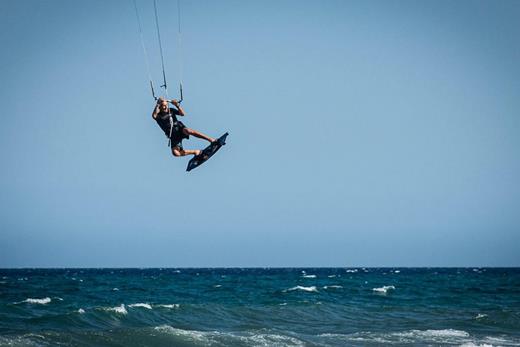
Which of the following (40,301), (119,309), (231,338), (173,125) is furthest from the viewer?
(40,301)

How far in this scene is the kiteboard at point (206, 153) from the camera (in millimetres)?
15805

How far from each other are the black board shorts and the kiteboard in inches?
24.4

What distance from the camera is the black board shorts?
50.1 feet

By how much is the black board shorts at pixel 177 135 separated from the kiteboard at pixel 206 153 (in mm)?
620

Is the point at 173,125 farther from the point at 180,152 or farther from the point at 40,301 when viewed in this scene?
the point at 40,301

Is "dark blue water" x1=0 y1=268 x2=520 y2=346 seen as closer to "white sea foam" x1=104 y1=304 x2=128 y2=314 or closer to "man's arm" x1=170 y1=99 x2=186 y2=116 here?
"white sea foam" x1=104 y1=304 x2=128 y2=314

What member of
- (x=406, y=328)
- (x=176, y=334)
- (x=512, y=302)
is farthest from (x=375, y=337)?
(x=512, y=302)

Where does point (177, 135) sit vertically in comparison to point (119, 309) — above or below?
above

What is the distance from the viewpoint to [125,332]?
68.1 ft

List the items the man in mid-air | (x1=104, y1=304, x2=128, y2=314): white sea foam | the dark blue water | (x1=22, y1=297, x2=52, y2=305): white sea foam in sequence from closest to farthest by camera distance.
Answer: the man in mid-air → the dark blue water → (x1=104, y1=304, x2=128, y2=314): white sea foam → (x1=22, y1=297, x2=52, y2=305): white sea foam

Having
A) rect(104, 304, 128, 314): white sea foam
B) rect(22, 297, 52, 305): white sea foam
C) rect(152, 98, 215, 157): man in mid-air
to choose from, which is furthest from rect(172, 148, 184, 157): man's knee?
rect(22, 297, 52, 305): white sea foam

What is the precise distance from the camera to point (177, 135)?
1534 centimetres

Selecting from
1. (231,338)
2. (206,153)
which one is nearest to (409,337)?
(231,338)

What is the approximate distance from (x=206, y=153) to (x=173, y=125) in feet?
3.65
